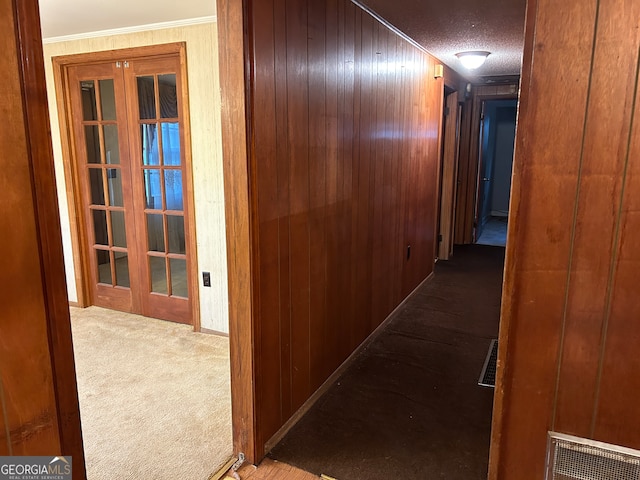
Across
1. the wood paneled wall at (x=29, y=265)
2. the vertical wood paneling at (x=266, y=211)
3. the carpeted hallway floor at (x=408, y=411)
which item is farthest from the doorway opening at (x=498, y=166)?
the wood paneled wall at (x=29, y=265)

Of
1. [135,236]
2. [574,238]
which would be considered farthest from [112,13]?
[574,238]

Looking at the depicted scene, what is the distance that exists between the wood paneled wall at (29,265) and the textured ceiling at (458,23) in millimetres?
2117

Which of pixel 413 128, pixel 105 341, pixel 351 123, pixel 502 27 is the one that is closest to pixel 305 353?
pixel 351 123

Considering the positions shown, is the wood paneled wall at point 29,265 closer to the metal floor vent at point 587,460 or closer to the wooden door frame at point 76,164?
the metal floor vent at point 587,460

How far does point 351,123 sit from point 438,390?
5.53 ft

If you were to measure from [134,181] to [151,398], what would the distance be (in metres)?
1.79

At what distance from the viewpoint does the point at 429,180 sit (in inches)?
184

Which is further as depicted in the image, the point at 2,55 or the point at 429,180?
the point at 429,180

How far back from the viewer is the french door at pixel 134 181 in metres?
3.45

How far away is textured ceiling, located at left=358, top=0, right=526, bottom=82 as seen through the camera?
2.72 meters

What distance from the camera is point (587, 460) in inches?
52.0

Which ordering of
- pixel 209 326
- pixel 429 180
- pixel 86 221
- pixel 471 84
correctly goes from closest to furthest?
pixel 209 326 → pixel 86 221 → pixel 429 180 → pixel 471 84

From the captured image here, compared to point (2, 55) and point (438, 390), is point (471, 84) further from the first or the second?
point (2, 55)

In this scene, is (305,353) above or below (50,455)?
below
